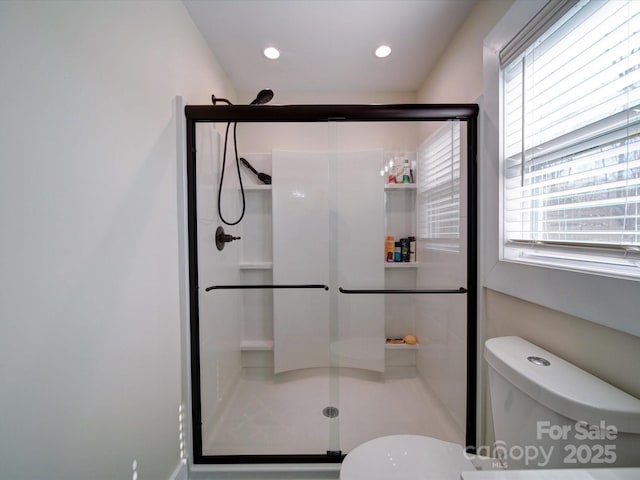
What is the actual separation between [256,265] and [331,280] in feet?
1.81

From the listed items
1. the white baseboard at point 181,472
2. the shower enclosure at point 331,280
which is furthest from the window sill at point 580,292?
the white baseboard at point 181,472

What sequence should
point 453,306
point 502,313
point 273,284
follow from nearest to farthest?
1. point 502,313
2. point 453,306
3. point 273,284

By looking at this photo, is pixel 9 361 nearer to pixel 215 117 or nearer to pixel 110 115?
pixel 110 115

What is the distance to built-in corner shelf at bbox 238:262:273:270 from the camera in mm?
1743

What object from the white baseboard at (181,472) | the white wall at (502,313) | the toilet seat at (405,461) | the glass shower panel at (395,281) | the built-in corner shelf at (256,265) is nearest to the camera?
the white wall at (502,313)

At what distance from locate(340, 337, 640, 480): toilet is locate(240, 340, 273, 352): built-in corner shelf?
1.02 metres

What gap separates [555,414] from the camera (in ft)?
2.15

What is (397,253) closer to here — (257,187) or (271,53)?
(257,187)

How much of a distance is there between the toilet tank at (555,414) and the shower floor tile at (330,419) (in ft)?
1.97

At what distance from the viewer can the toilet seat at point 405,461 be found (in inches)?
31.1

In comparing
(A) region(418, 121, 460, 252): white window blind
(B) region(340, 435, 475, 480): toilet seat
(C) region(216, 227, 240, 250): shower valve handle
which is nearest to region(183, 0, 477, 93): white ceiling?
(A) region(418, 121, 460, 252): white window blind

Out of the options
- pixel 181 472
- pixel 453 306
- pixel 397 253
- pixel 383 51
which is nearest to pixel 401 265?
pixel 397 253

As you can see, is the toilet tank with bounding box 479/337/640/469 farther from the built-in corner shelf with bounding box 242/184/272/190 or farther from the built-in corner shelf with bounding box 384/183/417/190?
the built-in corner shelf with bounding box 242/184/272/190

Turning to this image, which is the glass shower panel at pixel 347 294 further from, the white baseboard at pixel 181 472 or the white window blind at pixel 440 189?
the white baseboard at pixel 181 472
